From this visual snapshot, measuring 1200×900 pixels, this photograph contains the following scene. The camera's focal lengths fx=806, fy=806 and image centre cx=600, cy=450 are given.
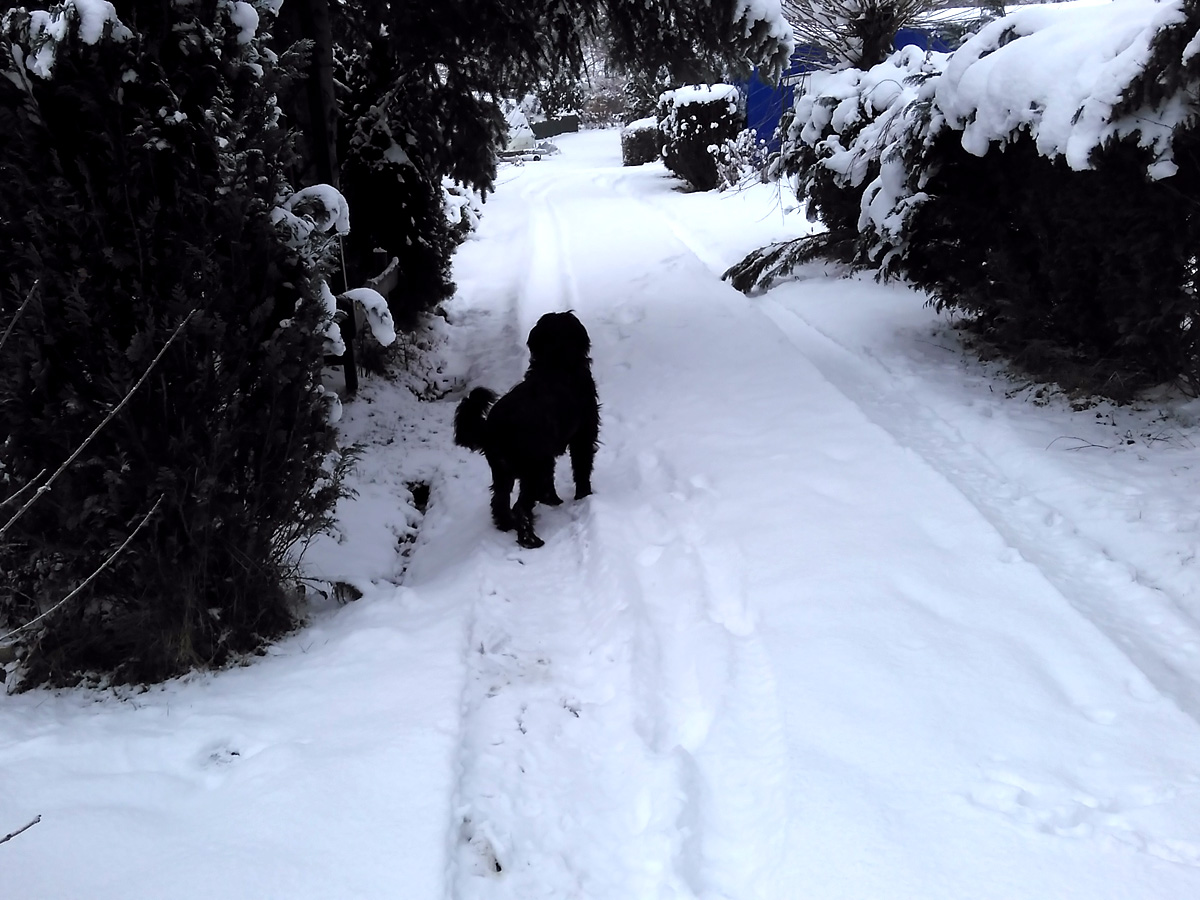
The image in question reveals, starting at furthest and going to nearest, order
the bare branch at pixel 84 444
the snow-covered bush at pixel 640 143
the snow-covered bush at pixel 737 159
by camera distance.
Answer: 1. the snow-covered bush at pixel 640 143
2. the snow-covered bush at pixel 737 159
3. the bare branch at pixel 84 444

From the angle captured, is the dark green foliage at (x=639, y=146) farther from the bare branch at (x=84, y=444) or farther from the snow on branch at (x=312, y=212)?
the bare branch at (x=84, y=444)

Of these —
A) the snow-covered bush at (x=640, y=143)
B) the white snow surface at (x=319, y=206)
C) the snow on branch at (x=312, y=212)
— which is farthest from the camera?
the snow-covered bush at (x=640, y=143)

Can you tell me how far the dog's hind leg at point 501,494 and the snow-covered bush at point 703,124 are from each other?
561 inches

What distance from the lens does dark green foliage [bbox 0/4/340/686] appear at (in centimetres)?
287

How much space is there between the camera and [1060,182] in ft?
16.6

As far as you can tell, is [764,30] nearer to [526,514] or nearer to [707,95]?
[526,514]

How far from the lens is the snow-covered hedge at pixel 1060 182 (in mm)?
4238

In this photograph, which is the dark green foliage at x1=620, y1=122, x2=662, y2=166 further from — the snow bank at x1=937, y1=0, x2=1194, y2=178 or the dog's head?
the dog's head

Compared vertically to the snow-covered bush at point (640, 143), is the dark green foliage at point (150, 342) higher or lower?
higher

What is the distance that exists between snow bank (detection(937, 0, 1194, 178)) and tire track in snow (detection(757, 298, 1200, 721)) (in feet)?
5.68

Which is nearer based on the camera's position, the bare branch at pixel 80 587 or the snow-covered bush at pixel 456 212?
the bare branch at pixel 80 587

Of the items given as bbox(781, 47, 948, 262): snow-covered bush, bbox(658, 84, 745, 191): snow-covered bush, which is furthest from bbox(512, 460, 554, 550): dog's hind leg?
bbox(658, 84, 745, 191): snow-covered bush

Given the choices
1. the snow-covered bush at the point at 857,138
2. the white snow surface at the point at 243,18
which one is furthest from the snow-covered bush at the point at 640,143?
the white snow surface at the point at 243,18

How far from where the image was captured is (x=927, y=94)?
6102mm
